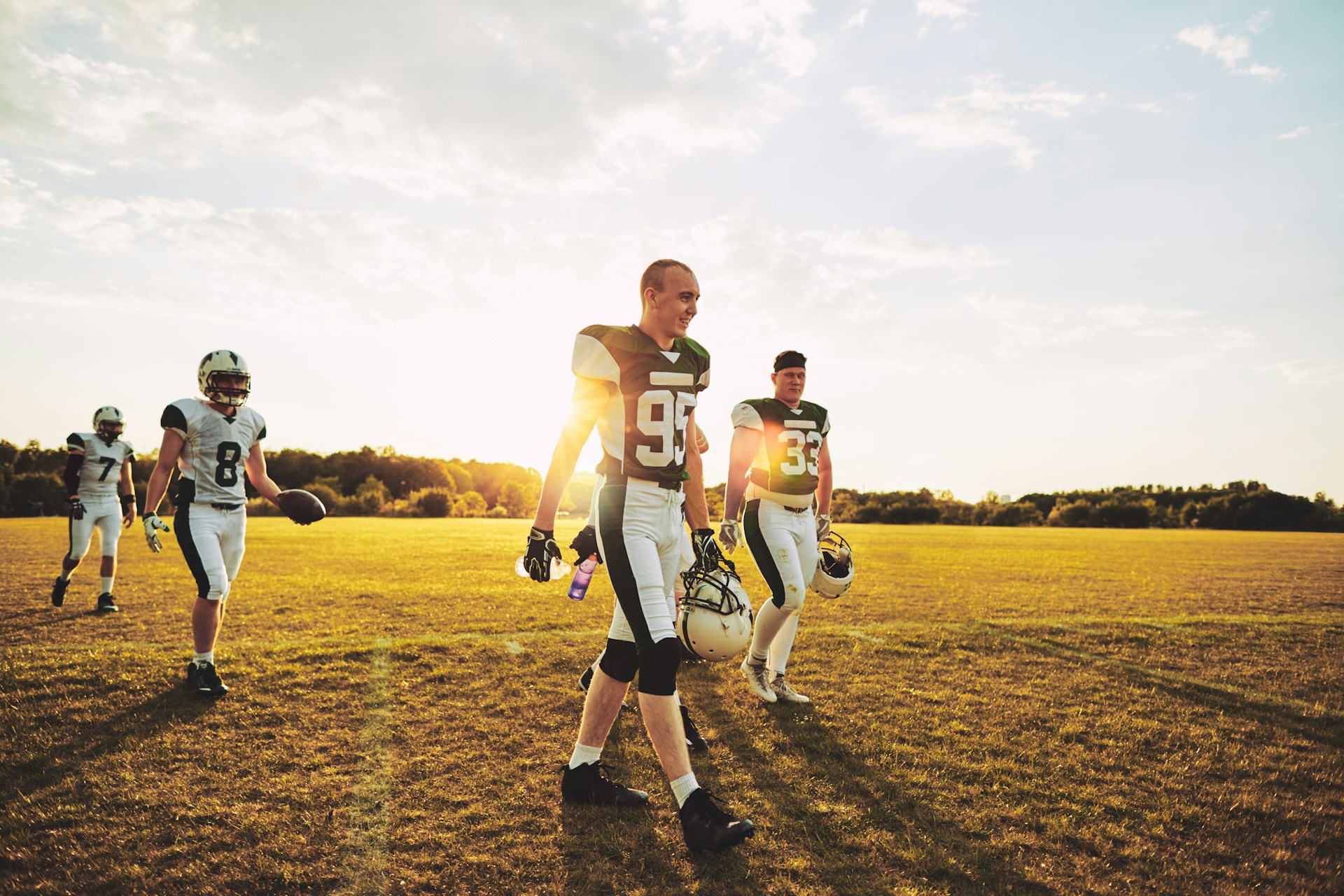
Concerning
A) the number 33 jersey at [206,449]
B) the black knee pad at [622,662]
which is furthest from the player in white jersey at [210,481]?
the black knee pad at [622,662]

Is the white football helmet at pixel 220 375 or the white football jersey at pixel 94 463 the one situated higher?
the white football helmet at pixel 220 375

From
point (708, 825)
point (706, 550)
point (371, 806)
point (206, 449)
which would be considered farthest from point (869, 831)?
point (206, 449)

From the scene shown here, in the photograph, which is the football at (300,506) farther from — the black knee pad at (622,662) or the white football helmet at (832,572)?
the white football helmet at (832,572)

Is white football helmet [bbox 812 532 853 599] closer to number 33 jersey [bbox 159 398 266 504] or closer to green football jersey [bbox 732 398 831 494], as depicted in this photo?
green football jersey [bbox 732 398 831 494]

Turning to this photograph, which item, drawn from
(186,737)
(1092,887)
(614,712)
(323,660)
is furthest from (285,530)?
(1092,887)

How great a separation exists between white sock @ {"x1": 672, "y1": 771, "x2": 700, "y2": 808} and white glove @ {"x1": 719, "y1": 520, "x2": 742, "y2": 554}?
220 cm

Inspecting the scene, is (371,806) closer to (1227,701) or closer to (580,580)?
(580,580)

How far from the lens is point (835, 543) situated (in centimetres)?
616

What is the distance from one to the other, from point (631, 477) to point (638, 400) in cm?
37

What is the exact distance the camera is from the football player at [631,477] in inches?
132

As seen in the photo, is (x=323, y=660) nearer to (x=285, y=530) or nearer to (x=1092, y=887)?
(x=1092, y=887)

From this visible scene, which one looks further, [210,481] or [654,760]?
[210,481]

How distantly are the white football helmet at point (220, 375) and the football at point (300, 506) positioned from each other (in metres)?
0.79

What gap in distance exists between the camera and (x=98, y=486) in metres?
8.98
